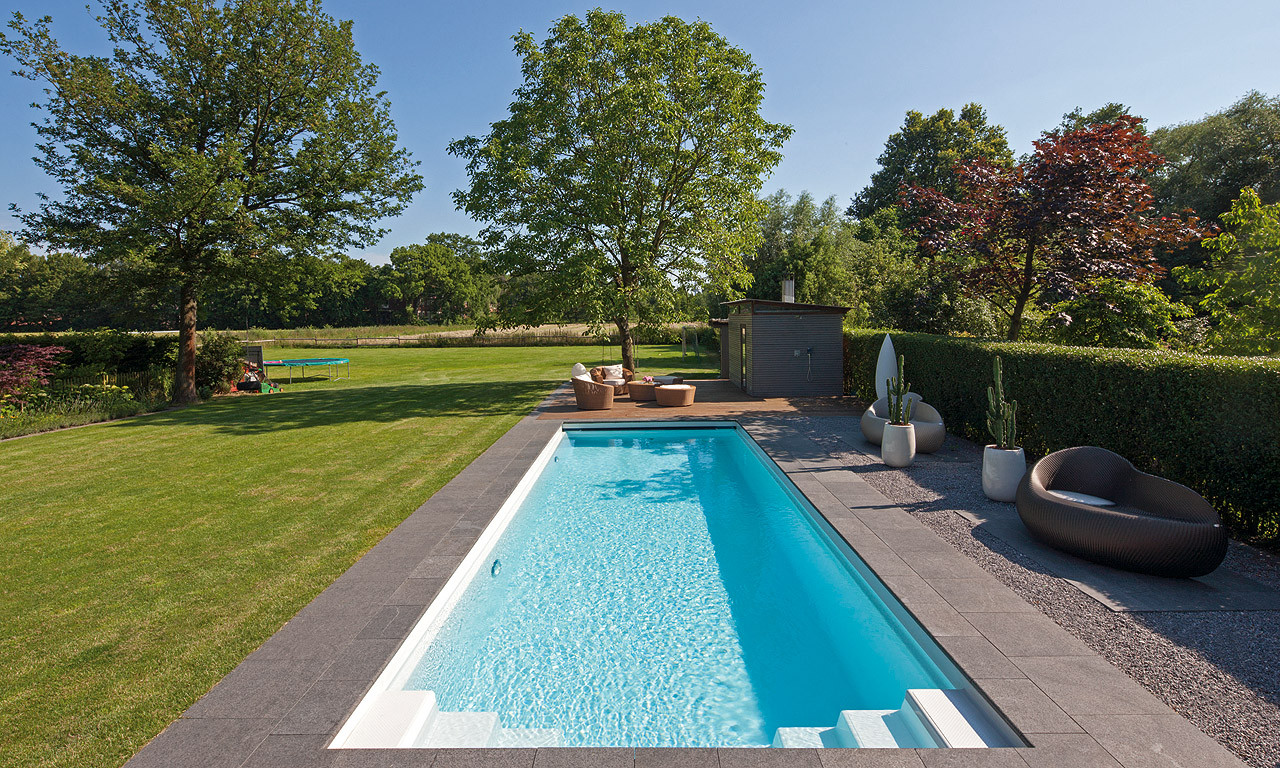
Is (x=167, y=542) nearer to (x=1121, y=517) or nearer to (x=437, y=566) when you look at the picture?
(x=437, y=566)

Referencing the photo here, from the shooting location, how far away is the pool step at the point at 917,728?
111 inches

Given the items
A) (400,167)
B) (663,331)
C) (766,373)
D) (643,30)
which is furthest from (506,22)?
(766,373)

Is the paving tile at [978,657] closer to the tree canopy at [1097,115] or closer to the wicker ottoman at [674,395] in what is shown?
the wicker ottoman at [674,395]

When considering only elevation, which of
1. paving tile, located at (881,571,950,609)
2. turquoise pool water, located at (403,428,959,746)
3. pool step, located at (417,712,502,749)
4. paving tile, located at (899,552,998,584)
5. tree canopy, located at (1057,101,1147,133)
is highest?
tree canopy, located at (1057,101,1147,133)

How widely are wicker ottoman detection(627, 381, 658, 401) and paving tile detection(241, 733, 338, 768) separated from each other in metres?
12.4

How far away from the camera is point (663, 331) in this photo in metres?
17.7

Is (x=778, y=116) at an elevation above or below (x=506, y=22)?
below

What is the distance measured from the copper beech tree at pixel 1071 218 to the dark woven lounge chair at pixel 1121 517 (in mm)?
6115

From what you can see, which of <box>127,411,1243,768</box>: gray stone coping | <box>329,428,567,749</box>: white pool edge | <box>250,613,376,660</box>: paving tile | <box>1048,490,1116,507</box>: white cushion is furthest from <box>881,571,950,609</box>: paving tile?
<box>250,613,376,660</box>: paving tile

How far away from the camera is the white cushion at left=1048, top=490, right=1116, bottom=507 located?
5.21 m

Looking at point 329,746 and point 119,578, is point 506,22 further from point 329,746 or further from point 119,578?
point 329,746

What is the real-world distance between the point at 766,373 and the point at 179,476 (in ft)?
40.4

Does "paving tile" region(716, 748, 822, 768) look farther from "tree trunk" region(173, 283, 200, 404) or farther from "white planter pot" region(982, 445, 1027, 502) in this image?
"tree trunk" region(173, 283, 200, 404)

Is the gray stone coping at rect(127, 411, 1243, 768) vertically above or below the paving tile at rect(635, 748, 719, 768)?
above
